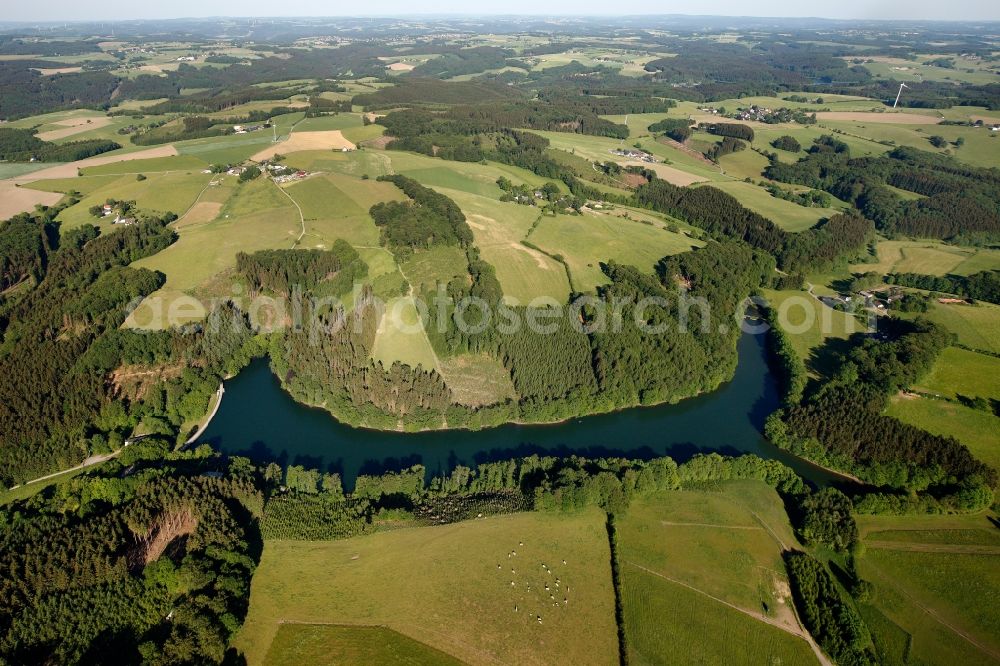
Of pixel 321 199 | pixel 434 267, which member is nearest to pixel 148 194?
pixel 321 199

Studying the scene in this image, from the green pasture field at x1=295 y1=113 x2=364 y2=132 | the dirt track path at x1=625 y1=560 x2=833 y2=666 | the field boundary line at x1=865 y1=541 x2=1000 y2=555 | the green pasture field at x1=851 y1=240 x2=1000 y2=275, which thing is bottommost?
the field boundary line at x1=865 y1=541 x2=1000 y2=555

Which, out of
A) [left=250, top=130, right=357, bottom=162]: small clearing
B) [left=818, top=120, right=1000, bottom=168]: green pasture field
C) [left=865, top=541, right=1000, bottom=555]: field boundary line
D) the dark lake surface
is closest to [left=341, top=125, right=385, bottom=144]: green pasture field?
[left=250, top=130, right=357, bottom=162]: small clearing

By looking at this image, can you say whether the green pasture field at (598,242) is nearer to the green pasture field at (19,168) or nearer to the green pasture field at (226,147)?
the green pasture field at (226,147)

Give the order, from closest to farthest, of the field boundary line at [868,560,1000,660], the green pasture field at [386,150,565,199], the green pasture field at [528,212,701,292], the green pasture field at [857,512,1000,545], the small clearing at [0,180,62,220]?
the field boundary line at [868,560,1000,660]
the green pasture field at [857,512,1000,545]
the green pasture field at [528,212,701,292]
the small clearing at [0,180,62,220]
the green pasture field at [386,150,565,199]

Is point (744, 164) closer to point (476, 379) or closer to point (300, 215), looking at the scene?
point (300, 215)

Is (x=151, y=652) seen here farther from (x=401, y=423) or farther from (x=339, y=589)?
(x=401, y=423)

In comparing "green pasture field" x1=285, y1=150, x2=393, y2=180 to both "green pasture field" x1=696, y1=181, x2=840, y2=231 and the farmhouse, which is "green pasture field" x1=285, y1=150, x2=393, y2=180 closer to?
the farmhouse

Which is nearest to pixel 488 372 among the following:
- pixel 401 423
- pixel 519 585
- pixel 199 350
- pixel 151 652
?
pixel 401 423
